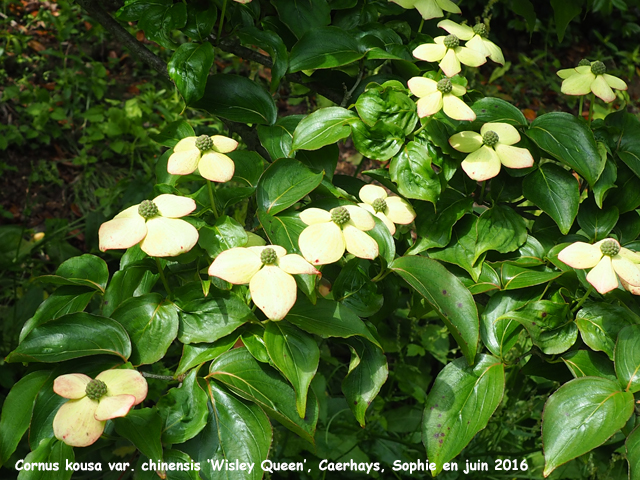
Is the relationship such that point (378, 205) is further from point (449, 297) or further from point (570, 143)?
point (570, 143)

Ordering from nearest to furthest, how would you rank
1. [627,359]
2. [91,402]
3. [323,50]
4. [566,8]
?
[91,402] → [627,359] → [323,50] → [566,8]

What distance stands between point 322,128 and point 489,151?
24 cm

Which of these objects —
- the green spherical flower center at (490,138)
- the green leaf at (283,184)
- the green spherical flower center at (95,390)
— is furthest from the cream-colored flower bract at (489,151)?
the green spherical flower center at (95,390)

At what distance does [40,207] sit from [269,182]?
166 centimetres

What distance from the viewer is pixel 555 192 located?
0.86m

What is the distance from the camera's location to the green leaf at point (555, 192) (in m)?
0.85

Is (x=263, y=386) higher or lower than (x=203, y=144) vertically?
lower

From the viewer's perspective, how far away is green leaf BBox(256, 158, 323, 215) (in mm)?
792

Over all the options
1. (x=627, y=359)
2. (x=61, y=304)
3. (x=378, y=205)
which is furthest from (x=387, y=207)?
(x=61, y=304)

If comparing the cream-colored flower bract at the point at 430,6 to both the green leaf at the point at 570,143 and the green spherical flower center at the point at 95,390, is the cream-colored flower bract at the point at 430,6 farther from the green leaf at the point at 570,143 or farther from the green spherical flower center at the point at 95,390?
the green spherical flower center at the point at 95,390

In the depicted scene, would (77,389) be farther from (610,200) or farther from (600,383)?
(610,200)

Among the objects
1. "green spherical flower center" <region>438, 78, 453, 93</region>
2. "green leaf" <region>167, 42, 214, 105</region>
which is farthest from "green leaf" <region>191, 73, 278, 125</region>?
"green spherical flower center" <region>438, 78, 453, 93</region>

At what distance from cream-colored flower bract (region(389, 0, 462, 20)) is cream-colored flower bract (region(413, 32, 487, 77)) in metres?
0.08

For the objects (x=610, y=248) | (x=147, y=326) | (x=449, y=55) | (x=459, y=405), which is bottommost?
(x=459, y=405)
